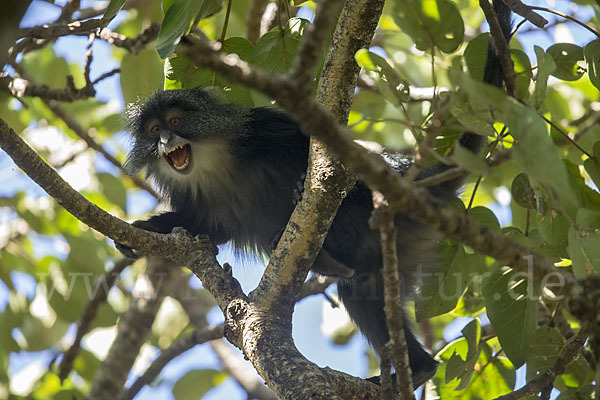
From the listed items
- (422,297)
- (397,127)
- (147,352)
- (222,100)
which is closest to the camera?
(422,297)

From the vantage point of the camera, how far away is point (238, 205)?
4285 mm

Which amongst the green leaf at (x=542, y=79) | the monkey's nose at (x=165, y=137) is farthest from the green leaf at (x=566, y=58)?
the monkey's nose at (x=165, y=137)

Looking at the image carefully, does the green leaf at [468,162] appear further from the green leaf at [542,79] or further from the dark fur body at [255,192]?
the dark fur body at [255,192]

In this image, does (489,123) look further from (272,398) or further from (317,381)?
(272,398)

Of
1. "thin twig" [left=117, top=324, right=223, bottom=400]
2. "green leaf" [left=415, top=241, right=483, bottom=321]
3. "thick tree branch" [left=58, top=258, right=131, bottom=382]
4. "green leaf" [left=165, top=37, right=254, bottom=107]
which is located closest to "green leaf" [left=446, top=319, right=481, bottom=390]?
"green leaf" [left=415, top=241, right=483, bottom=321]

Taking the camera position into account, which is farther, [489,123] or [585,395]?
[585,395]

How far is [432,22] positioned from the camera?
8.67 feet

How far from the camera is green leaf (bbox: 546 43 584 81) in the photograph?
114 inches

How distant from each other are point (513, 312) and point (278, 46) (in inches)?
59.3

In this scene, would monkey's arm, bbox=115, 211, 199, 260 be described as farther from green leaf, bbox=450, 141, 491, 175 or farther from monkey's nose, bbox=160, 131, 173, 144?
green leaf, bbox=450, 141, 491, 175

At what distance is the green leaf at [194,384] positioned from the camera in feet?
14.3

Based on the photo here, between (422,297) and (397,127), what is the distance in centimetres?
171

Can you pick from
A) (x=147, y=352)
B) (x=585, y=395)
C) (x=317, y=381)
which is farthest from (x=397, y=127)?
(x=147, y=352)

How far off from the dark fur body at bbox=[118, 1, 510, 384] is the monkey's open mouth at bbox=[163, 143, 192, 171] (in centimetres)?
5
